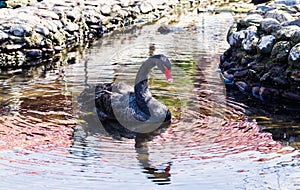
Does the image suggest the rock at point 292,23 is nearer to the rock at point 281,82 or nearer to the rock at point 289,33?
the rock at point 289,33

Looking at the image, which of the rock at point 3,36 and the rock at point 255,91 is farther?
the rock at point 3,36

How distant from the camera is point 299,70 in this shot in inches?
424

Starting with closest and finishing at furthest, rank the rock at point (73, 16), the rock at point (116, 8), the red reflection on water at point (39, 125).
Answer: the red reflection on water at point (39, 125)
the rock at point (73, 16)
the rock at point (116, 8)

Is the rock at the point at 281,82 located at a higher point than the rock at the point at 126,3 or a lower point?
lower

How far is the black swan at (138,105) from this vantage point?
9.45 meters

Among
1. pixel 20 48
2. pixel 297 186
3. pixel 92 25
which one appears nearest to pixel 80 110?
pixel 297 186

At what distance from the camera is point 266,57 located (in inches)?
464

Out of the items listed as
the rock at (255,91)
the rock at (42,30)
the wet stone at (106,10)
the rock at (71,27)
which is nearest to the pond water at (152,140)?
the rock at (255,91)

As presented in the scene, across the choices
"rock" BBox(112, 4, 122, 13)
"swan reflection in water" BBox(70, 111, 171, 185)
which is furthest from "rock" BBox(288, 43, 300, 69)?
"rock" BBox(112, 4, 122, 13)

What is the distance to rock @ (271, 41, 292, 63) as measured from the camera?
36.8 ft

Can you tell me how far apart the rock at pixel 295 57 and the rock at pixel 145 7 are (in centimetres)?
1191

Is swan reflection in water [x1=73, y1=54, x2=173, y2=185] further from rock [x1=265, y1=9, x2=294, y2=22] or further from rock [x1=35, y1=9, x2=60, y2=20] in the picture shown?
rock [x1=35, y1=9, x2=60, y2=20]

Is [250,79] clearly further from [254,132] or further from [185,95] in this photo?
[254,132]

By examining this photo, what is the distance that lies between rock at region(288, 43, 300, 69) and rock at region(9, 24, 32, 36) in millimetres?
6991
